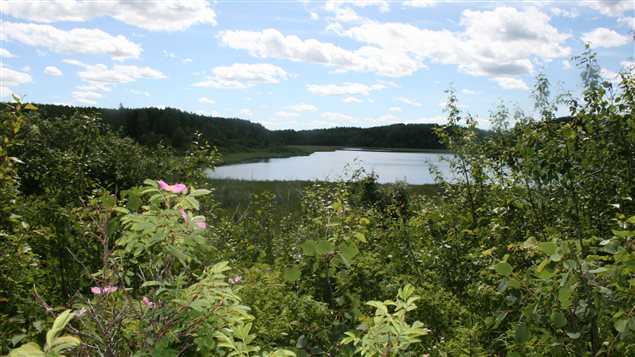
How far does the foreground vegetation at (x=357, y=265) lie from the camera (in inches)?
74.6

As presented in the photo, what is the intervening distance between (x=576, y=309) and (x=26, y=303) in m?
3.67

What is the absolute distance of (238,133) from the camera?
392ft

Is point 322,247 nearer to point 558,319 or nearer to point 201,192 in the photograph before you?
point 201,192

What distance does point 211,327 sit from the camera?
185 cm

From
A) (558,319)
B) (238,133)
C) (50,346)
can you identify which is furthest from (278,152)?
(50,346)

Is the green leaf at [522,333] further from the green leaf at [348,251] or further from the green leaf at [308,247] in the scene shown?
the green leaf at [308,247]

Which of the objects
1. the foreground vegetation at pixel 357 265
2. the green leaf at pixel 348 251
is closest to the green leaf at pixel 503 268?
the foreground vegetation at pixel 357 265

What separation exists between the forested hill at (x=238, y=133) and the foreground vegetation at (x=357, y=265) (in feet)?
233

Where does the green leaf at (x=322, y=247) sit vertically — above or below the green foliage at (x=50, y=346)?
above

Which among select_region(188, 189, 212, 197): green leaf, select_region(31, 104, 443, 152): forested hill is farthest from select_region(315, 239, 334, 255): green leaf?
select_region(31, 104, 443, 152): forested hill

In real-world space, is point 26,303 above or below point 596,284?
below

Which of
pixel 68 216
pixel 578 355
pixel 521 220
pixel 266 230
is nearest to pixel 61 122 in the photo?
pixel 266 230

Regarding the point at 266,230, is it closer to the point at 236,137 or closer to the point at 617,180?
the point at 617,180

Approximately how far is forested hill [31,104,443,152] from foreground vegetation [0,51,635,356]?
233 ft
